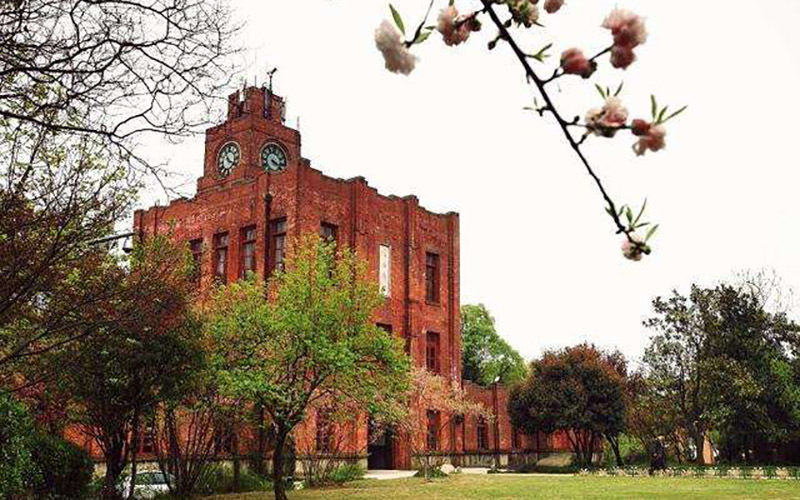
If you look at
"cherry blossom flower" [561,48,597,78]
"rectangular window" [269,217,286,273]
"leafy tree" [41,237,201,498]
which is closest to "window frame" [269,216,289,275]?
"rectangular window" [269,217,286,273]

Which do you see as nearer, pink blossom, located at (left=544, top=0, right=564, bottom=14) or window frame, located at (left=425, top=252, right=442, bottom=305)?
pink blossom, located at (left=544, top=0, right=564, bottom=14)

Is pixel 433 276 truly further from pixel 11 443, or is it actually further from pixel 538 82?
pixel 538 82

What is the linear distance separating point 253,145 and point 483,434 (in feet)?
60.6

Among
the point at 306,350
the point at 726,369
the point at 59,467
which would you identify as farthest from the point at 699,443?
the point at 59,467

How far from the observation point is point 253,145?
131 feet

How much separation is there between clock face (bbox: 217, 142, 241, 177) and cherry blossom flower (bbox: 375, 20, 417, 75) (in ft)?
129

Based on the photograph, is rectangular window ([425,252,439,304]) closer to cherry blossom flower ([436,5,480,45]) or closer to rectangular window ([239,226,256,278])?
rectangular window ([239,226,256,278])

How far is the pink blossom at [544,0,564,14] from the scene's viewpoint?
210cm

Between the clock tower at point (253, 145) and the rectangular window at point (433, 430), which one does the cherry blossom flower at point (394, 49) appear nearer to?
the rectangular window at point (433, 430)

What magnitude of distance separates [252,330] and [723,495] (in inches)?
415

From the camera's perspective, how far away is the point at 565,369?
33.9 metres

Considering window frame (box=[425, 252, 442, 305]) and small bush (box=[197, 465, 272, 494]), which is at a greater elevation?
window frame (box=[425, 252, 442, 305])

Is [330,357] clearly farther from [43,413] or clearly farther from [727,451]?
[727,451]

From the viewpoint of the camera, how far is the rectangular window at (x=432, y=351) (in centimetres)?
3669
